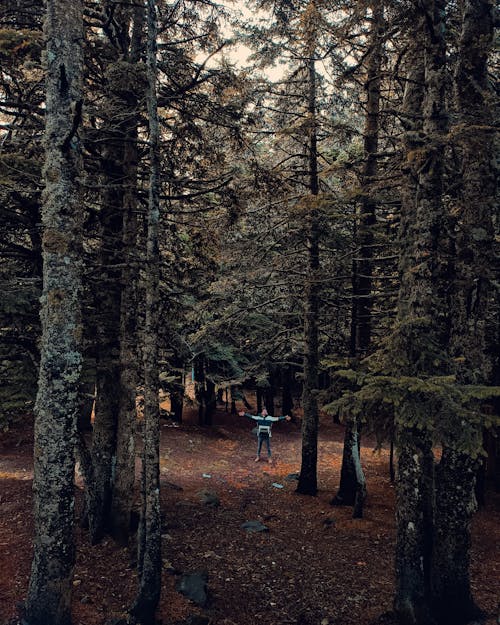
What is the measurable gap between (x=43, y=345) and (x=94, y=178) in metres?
6.24

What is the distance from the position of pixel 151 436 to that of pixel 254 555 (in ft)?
15.1

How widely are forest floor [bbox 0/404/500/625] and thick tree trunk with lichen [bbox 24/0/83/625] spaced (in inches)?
44.2

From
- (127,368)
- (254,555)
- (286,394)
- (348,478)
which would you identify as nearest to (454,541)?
(254,555)

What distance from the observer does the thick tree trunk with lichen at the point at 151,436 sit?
276 inches

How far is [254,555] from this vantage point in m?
9.70

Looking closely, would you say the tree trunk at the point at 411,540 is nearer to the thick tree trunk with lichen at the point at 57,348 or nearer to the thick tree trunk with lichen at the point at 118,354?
the thick tree trunk with lichen at the point at 57,348

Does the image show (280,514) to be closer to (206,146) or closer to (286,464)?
(286,464)

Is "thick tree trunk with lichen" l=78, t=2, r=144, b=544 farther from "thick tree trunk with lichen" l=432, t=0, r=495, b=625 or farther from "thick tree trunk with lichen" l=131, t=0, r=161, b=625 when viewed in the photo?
"thick tree trunk with lichen" l=432, t=0, r=495, b=625

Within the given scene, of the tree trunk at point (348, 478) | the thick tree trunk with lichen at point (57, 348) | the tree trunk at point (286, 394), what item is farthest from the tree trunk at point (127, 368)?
the tree trunk at point (286, 394)

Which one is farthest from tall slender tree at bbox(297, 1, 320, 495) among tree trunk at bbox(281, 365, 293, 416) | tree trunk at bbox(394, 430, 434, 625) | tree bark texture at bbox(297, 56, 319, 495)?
tree trunk at bbox(281, 365, 293, 416)

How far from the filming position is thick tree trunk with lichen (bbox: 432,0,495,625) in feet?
23.1

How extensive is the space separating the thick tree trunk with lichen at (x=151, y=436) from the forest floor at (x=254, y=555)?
1.87ft

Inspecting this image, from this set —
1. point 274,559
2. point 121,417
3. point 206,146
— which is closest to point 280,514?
point 274,559

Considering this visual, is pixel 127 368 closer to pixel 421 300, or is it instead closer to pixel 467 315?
pixel 421 300
